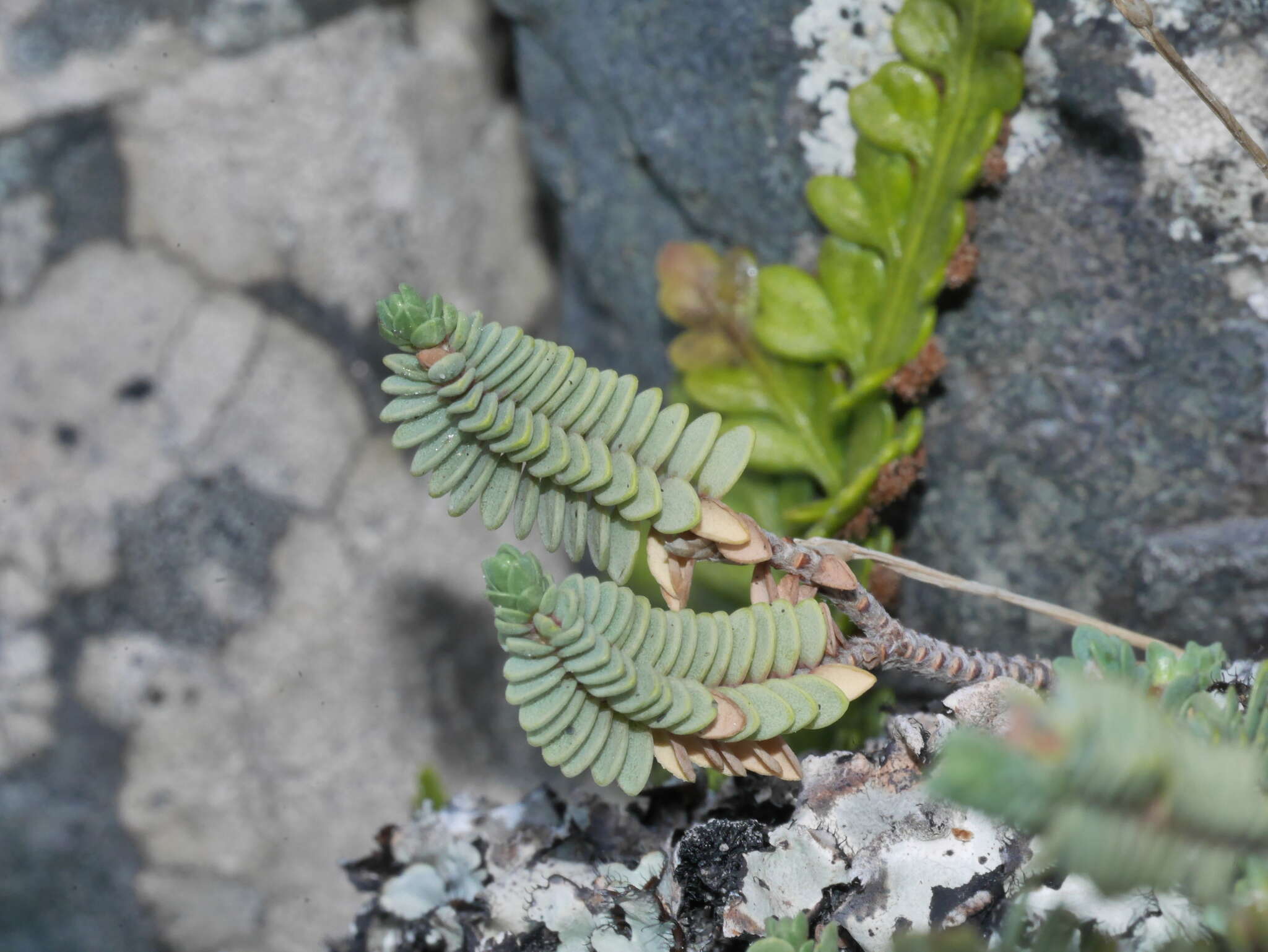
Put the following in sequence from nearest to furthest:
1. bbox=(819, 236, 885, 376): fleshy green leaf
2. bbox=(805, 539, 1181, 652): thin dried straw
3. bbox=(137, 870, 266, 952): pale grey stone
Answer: bbox=(805, 539, 1181, 652): thin dried straw, bbox=(819, 236, 885, 376): fleshy green leaf, bbox=(137, 870, 266, 952): pale grey stone

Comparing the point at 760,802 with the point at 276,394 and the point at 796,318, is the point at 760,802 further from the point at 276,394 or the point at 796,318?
the point at 276,394

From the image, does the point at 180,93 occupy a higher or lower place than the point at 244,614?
higher

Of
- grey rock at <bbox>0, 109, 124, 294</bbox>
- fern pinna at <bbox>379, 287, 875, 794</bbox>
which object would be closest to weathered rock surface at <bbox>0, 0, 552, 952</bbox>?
grey rock at <bbox>0, 109, 124, 294</bbox>

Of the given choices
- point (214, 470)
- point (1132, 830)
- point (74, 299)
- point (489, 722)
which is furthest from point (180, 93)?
point (1132, 830)

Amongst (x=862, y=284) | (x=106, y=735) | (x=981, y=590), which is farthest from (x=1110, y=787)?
(x=106, y=735)

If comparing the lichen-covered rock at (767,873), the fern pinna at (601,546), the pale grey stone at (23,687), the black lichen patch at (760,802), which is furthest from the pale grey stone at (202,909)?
the fern pinna at (601,546)

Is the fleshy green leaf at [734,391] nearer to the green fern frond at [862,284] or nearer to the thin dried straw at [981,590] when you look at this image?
the green fern frond at [862,284]

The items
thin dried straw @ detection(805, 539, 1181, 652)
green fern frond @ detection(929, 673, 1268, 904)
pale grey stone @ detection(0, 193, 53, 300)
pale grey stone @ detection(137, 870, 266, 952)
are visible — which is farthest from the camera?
pale grey stone @ detection(137, 870, 266, 952)

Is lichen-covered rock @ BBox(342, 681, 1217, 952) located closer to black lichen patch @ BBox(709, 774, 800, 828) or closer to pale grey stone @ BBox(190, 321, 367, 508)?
black lichen patch @ BBox(709, 774, 800, 828)

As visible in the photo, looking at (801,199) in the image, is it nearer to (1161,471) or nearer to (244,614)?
(1161,471)
